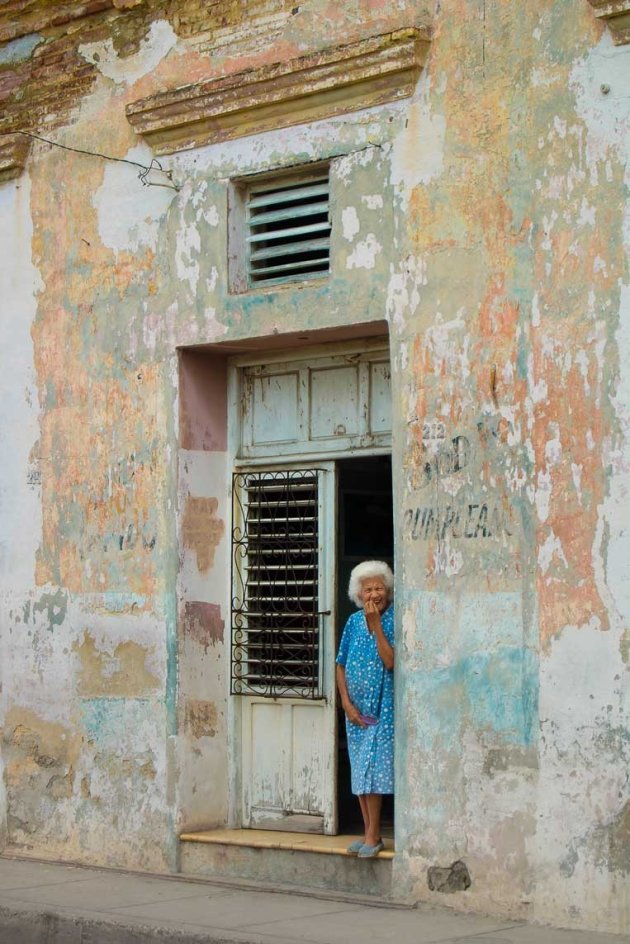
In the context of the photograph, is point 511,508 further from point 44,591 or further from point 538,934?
point 44,591

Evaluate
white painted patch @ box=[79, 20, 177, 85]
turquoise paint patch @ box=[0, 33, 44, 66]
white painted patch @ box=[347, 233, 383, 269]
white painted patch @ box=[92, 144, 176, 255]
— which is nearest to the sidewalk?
white painted patch @ box=[347, 233, 383, 269]

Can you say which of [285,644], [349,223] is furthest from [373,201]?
[285,644]

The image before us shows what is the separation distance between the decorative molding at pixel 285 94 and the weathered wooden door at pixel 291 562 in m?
1.33

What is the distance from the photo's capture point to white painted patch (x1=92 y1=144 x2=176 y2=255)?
9.60m

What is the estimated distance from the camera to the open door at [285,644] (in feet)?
29.9

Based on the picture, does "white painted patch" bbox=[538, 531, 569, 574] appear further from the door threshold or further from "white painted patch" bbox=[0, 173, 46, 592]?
"white painted patch" bbox=[0, 173, 46, 592]

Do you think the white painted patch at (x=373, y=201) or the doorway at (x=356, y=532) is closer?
the white painted patch at (x=373, y=201)

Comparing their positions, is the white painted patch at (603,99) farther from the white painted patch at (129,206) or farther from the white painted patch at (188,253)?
the white painted patch at (129,206)

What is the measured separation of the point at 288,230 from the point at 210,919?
3.76 m

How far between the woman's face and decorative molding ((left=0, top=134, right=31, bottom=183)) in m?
3.77

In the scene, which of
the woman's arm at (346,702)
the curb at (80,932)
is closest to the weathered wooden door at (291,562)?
the woman's arm at (346,702)

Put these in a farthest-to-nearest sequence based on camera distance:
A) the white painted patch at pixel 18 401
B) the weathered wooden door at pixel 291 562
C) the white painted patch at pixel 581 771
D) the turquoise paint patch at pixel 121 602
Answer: the white painted patch at pixel 18 401
the turquoise paint patch at pixel 121 602
the weathered wooden door at pixel 291 562
the white painted patch at pixel 581 771

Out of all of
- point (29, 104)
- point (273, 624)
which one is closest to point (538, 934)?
point (273, 624)

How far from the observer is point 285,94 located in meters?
8.89
